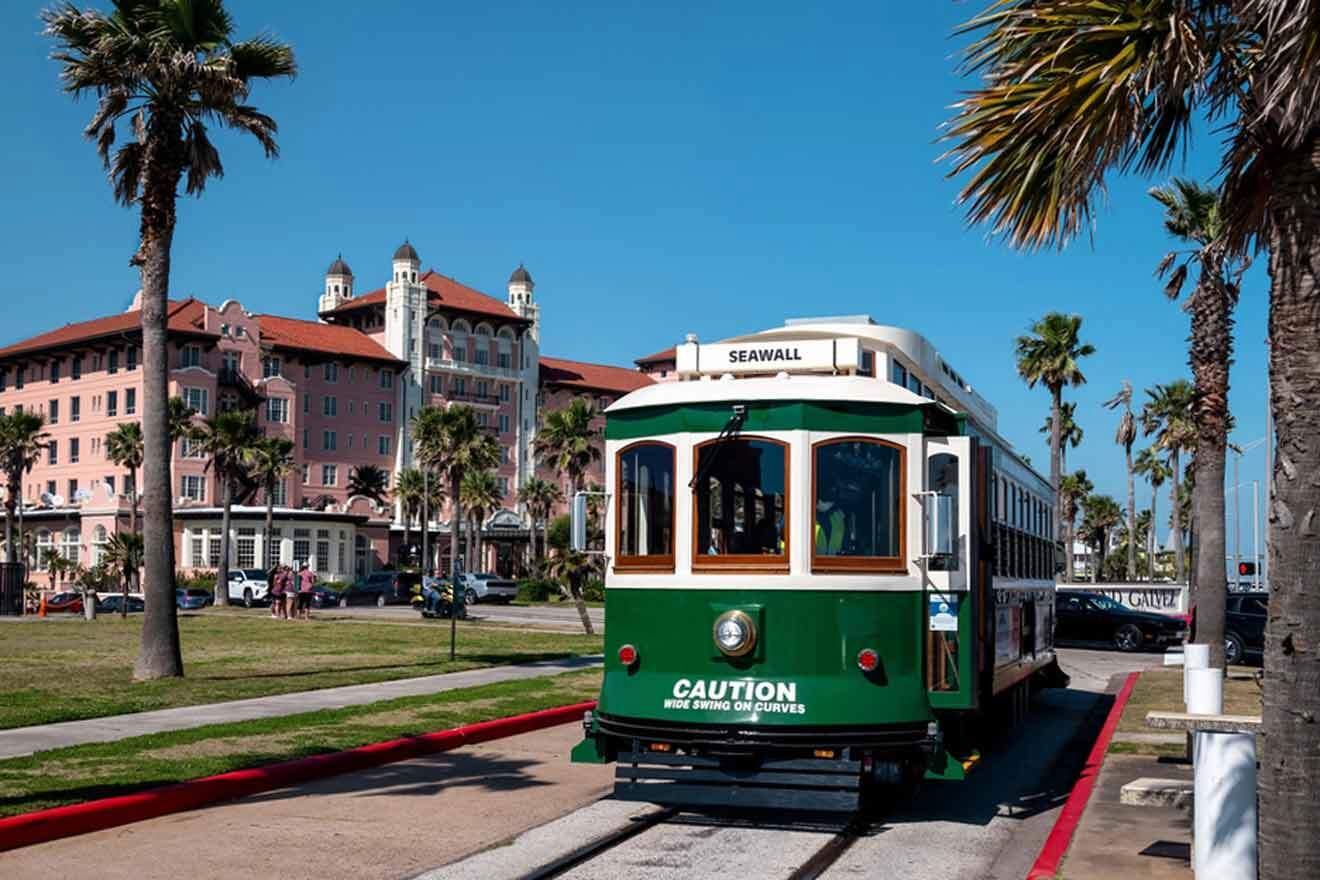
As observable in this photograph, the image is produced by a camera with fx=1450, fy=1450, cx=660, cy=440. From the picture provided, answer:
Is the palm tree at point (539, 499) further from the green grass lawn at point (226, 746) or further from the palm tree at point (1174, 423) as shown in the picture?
the green grass lawn at point (226, 746)

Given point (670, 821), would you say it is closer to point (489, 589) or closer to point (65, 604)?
point (65, 604)

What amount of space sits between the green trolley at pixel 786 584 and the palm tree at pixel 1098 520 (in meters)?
122

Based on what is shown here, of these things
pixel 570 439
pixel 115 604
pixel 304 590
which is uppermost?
pixel 570 439

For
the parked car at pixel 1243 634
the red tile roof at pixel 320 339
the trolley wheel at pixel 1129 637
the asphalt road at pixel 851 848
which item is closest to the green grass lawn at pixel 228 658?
the asphalt road at pixel 851 848

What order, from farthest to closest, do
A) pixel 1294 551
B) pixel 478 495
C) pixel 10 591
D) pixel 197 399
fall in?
pixel 478 495 → pixel 197 399 → pixel 10 591 → pixel 1294 551

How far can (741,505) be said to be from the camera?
10.7 metres

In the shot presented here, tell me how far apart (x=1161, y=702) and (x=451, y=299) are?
98.0 meters

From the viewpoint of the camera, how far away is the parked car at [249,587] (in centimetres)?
6769

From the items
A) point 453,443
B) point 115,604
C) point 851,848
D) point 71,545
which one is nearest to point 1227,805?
point 851,848

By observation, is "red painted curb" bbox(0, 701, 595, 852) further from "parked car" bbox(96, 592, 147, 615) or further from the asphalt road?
"parked car" bbox(96, 592, 147, 615)

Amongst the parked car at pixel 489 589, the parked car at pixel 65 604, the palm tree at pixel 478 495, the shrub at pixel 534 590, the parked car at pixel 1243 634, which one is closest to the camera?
the parked car at pixel 1243 634

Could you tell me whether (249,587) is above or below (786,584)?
below

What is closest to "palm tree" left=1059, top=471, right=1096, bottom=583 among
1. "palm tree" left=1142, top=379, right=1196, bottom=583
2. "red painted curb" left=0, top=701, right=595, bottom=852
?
"palm tree" left=1142, top=379, right=1196, bottom=583

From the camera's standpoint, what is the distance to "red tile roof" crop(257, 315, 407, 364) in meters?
101
